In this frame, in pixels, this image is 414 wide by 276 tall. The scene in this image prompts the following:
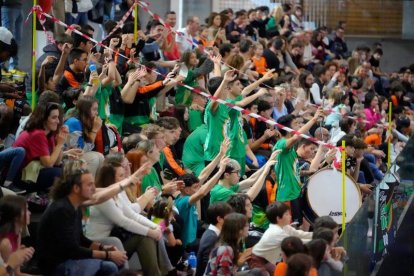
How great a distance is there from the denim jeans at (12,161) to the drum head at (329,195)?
3.97 m

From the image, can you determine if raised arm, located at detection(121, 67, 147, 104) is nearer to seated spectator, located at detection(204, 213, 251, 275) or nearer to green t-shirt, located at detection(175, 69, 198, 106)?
green t-shirt, located at detection(175, 69, 198, 106)

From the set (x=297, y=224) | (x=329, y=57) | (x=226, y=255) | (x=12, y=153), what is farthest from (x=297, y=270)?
(x=329, y=57)

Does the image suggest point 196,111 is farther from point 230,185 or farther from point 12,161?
point 12,161

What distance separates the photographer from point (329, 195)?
14.6m

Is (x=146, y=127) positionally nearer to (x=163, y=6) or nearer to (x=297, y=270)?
(x=297, y=270)

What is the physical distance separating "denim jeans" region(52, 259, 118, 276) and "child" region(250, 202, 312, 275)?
1818mm

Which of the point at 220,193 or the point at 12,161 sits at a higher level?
the point at 12,161

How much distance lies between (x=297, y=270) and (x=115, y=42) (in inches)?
251

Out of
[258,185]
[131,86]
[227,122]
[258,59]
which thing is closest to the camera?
[258,185]

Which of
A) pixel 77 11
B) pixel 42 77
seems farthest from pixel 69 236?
pixel 77 11

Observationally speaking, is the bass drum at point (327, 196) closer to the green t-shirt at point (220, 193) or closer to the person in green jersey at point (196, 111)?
the green t-shirt at point (220, 193)

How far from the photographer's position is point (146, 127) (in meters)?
14.1

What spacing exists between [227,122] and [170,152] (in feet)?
3.41

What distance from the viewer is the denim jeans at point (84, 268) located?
35.4 feet
